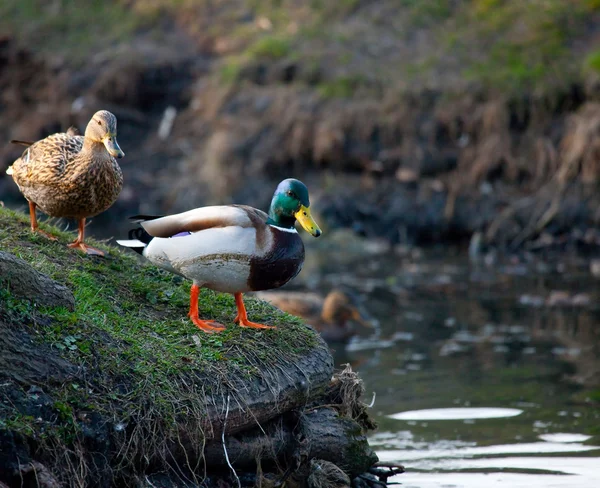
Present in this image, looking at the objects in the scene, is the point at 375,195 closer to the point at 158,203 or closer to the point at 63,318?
the point at 158,203

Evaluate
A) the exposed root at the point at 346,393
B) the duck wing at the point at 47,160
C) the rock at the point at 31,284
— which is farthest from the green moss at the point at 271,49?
the rock at the point at 31,284

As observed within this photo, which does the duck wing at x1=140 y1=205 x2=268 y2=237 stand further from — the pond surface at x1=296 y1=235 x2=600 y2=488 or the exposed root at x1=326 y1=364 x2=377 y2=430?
the pond surface at x1=296 y1=235 x2=600 y2=488

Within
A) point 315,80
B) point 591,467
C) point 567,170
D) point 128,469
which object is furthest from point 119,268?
point 315,80

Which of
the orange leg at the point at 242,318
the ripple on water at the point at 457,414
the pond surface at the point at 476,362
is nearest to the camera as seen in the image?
the orange leg at the point at 242,318

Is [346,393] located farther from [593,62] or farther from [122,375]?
[593,62]

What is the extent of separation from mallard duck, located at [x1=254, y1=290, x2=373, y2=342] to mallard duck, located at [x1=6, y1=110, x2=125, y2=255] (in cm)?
492

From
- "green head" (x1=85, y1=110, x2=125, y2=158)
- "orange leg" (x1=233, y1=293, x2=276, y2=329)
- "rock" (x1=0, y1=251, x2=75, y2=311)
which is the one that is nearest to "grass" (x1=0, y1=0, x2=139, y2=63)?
"green head" (x1=85, y1=110, x2=125, y2=158)

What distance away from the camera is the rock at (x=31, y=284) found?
4.84 meters

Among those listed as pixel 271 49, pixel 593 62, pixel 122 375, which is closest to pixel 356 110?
pixel 271 49

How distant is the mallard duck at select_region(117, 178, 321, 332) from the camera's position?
5348mm

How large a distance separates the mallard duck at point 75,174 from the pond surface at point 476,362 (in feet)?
8.38

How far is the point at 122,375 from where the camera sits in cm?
478

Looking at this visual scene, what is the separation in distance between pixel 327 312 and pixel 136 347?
6198 millimetres

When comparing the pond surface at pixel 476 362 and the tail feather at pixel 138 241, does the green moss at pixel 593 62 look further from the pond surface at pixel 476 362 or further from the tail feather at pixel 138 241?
the tail feather at pixel 138 241
